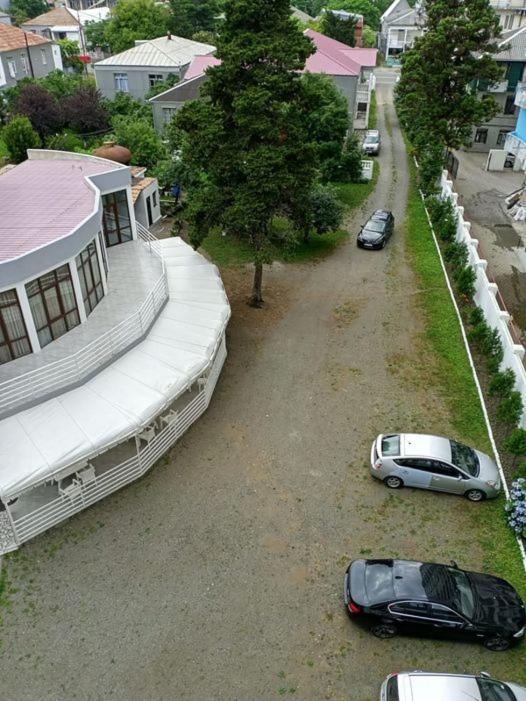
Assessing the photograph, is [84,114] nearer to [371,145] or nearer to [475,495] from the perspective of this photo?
[371,145]

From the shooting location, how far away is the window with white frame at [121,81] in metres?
51.9

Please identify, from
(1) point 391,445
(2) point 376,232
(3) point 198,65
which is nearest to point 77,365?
(1) point 391,445

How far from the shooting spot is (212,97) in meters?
20.3

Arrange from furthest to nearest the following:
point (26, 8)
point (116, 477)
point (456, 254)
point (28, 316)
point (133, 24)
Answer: point (26, 8) → point (133, 24) → point (456, 254) → point (28, 316) → point (116, 477)

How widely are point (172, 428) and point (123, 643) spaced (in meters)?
6.13

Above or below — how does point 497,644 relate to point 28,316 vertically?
below

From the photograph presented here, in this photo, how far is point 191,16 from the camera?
77.6 m

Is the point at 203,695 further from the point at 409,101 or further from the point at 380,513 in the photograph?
the point at 409,101

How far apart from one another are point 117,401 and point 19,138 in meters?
30.2

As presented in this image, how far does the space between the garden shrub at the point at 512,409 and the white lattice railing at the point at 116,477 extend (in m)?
9.30

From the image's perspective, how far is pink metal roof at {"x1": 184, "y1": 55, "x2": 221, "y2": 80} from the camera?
47.3 metres

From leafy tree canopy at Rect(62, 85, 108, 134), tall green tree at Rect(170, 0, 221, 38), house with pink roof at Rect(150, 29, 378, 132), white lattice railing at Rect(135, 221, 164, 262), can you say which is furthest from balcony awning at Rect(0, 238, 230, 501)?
tall green tree at Rect(170, 0, 221, 38)

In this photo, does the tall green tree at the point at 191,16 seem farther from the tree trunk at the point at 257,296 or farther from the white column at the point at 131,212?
the tree trunk at the point at 257,296

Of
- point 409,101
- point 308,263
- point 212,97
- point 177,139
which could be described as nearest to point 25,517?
point 212,97
